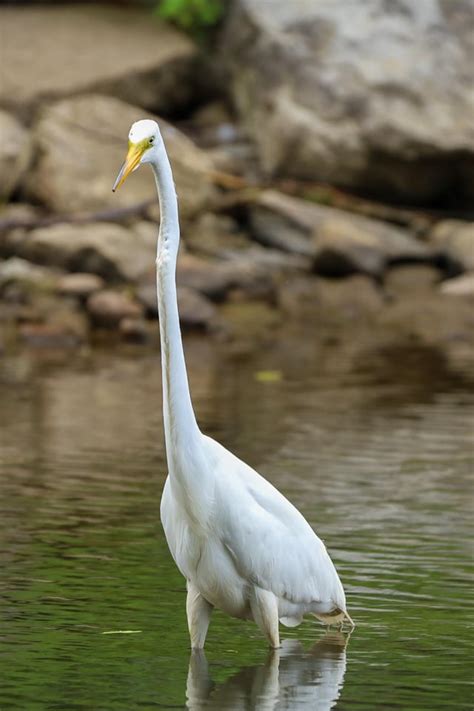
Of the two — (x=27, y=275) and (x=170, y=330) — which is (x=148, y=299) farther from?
(x=170, y=330)

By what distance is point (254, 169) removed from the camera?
837 inches

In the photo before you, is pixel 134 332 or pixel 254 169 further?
pixel 254 169

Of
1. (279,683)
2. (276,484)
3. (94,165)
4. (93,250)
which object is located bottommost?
(93,250)

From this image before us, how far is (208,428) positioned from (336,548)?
362cm

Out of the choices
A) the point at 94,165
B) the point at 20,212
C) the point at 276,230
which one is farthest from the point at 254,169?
the point at 20,212

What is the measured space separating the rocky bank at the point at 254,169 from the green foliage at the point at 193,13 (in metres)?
0.24

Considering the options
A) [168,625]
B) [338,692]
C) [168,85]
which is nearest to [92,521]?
[168,625]

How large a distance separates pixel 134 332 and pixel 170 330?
412 inches

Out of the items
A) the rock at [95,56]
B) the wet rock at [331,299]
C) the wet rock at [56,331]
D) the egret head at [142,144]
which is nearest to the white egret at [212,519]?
the egret head at [142,144]

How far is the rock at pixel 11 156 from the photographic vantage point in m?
19.2

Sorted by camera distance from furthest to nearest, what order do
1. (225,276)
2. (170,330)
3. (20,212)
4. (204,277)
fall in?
(20,212), (225,276), (204,277), (170,330)

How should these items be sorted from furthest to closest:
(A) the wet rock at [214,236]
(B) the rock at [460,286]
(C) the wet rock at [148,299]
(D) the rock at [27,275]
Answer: (A) the wet rock at [214,236], (B) the rock at [460,286], (D) the rock at [27,275], (C) the wet rock at [148,299]

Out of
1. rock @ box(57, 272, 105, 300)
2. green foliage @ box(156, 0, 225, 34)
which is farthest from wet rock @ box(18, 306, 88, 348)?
green foliage @ box(156, 0, 225, 34)

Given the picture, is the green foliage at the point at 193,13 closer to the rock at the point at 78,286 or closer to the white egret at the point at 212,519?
the rock at the point at 78,286
